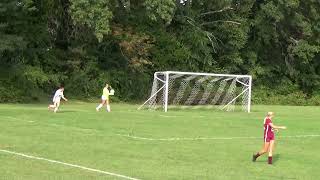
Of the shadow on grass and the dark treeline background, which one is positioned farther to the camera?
the dark treeline background

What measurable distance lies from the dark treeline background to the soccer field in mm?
18705

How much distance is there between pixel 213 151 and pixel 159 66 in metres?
39.4

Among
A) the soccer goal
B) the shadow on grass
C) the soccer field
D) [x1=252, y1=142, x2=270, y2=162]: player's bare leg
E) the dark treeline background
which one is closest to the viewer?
the soccer field

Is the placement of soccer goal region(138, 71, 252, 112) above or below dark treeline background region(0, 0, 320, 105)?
below

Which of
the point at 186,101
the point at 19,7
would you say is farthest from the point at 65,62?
the point at 186,101

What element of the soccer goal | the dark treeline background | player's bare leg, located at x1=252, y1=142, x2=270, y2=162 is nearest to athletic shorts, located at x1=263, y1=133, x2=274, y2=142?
player's bare leg, located at x1=252, y1=142, x2=270, y2=162

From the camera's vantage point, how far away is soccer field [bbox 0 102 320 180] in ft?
46.5

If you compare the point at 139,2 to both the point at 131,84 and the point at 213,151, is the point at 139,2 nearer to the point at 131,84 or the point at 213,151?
the point at 131,84

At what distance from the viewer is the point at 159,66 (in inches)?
2299

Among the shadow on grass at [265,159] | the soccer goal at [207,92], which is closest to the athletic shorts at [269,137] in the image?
the shadow on grass at [265,159]

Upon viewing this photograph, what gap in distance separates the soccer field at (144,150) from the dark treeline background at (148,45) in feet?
61.4

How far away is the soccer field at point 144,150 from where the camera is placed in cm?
1418

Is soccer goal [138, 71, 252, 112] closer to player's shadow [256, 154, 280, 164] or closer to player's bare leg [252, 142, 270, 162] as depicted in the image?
player's shadow [256, 154, 280, 164]

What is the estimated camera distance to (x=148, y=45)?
2202 inches
